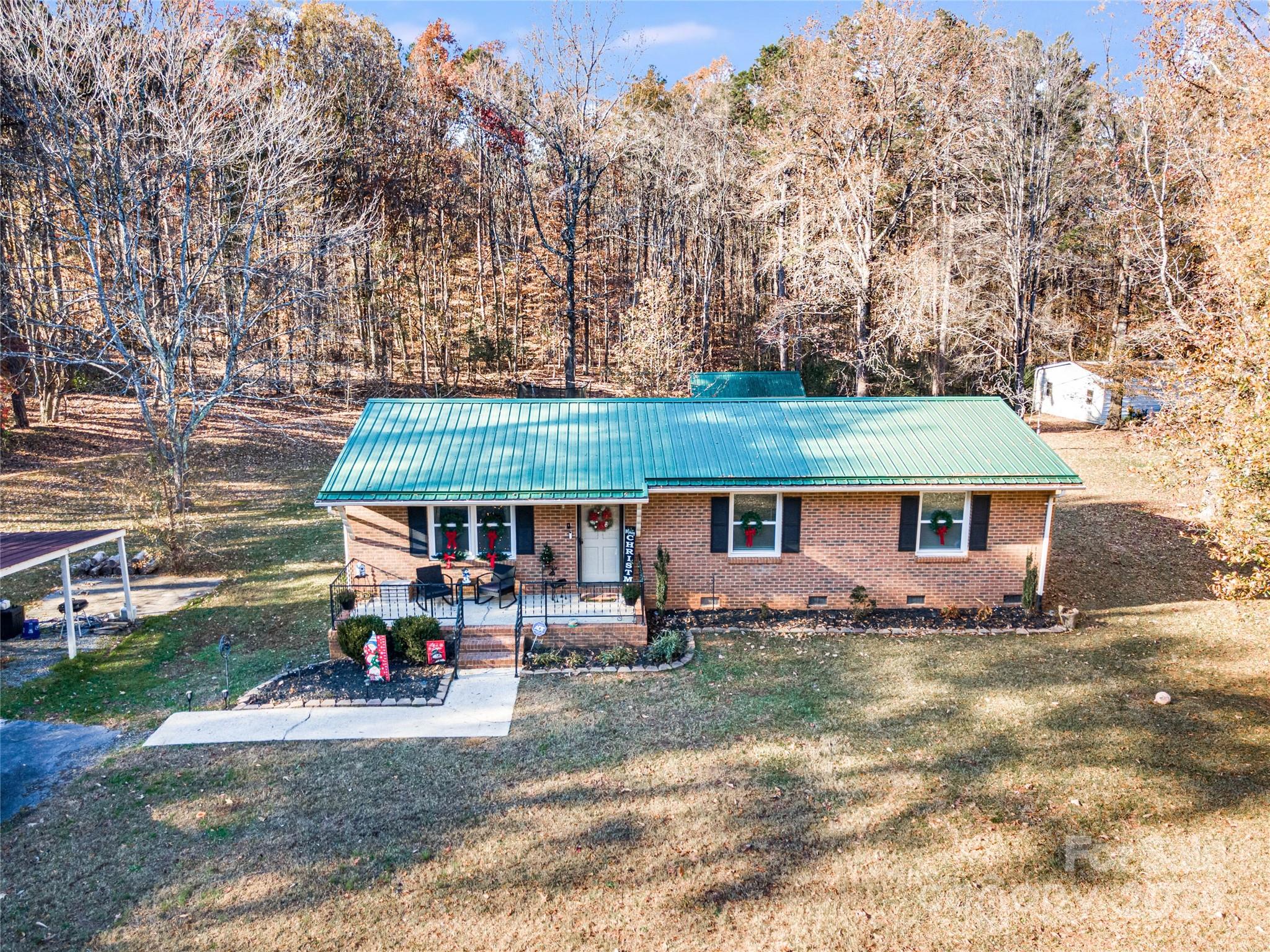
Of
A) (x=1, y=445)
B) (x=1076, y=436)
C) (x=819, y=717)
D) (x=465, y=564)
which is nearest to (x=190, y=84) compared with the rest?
(x=1, y=445)

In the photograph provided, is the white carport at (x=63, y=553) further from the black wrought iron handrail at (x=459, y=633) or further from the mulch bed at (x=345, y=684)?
the black wrought iron handrail at (x=459, y=633)

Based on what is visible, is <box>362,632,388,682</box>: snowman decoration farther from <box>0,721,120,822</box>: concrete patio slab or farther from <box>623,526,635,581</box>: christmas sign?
<box>623,526,635,581</box>: christmas sign

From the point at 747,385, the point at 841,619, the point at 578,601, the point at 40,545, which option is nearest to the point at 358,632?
the point at 578,601

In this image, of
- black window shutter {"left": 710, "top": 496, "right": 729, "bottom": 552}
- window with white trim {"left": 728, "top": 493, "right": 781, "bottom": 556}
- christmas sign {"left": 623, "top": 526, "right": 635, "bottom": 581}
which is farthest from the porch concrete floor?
window with white trim {"left": 728, "top": 493, "right": 781, "bottom": 556}

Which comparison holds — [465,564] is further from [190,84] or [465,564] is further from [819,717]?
[190,84]

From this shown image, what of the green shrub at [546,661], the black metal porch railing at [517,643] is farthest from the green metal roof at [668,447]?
the green shrub at [546,661]
